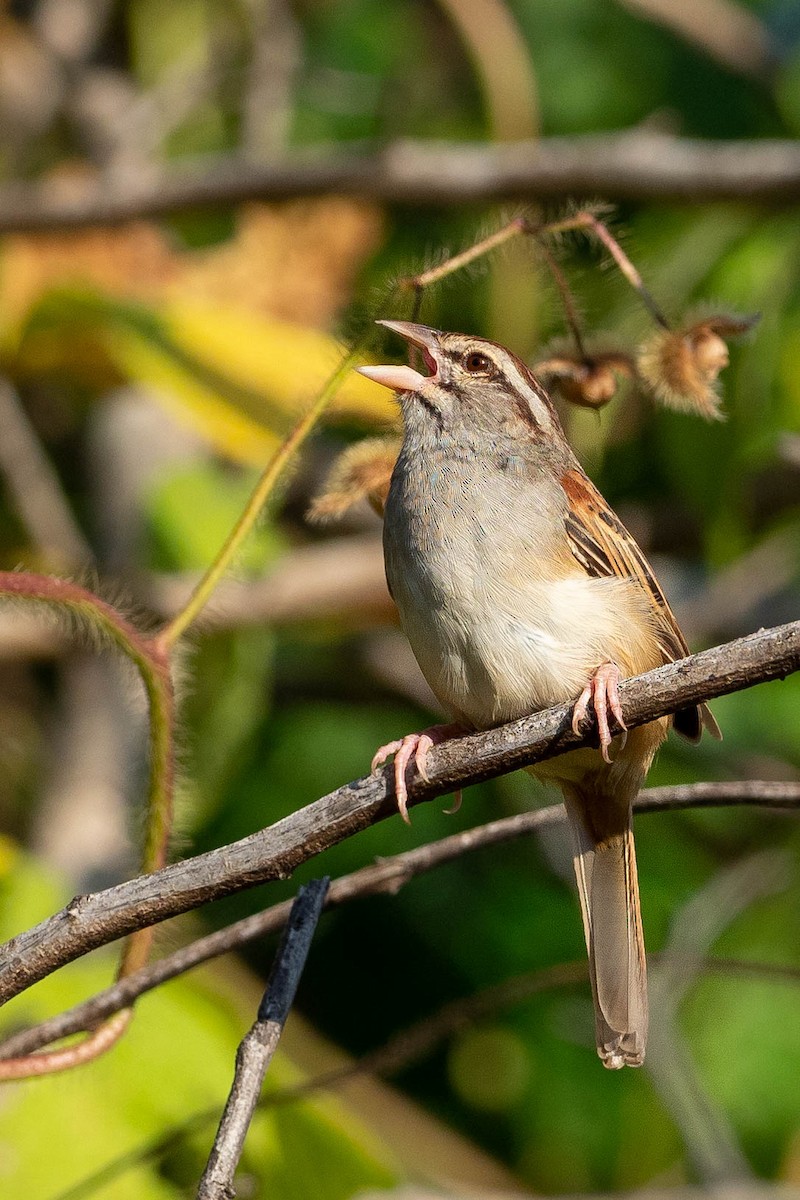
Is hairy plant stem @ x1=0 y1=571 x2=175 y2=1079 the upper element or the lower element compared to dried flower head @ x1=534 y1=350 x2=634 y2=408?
lower

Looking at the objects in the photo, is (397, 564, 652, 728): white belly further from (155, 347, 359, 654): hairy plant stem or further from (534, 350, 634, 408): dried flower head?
(155, 347, 359, 654): hairy plant stem

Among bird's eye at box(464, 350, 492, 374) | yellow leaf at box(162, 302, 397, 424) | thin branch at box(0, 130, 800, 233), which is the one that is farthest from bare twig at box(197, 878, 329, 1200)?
thin branch at box(0, 130, 800, 233)

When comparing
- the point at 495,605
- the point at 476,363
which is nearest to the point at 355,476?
the point at 495,605

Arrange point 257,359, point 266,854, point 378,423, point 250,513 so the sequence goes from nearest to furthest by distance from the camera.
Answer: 1. point 266,854
2. point 250,513
3. point 378,423
4. point 257,359

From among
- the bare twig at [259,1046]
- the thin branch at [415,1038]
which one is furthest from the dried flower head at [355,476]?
the thin branch at [415,1038]

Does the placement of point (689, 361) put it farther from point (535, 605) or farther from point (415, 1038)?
point (415, 1038)

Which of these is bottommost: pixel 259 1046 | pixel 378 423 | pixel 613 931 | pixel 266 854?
pixel 259 1046

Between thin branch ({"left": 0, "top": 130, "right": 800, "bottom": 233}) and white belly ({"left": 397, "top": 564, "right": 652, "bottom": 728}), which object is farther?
thin branch ({"left": 0, "top": 130, "right": 800, "bottom": 233})
